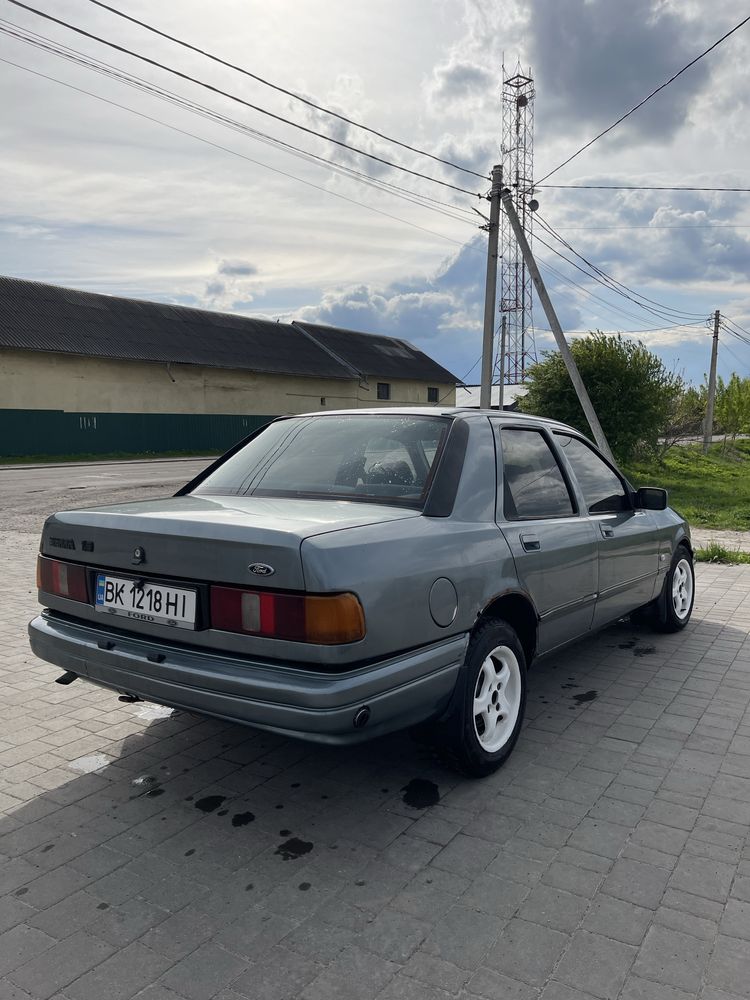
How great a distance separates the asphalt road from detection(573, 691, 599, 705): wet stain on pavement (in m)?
9.22

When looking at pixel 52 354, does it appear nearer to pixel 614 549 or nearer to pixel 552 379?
pixel 552 379

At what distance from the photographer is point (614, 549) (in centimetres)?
446

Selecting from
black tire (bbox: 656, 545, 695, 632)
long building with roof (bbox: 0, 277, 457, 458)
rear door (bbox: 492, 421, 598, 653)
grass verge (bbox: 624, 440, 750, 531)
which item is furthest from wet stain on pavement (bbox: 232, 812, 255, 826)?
long building with roof (bbox: 0, 277, 457, 458)

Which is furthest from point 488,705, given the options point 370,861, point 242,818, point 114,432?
point 114,432

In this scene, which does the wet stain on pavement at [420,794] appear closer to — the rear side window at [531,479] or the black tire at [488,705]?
the black tire at [488,705]

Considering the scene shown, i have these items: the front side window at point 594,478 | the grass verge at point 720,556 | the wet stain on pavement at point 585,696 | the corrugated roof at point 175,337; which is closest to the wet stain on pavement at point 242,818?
the wet stain on pavement at point 585,696

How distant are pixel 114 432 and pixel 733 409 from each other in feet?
106

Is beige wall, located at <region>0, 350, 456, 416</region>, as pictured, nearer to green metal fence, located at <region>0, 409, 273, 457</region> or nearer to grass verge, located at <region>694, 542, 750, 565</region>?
green metal fence, located at <region>0, 409, 273, 457</region>

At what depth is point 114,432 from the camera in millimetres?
34688

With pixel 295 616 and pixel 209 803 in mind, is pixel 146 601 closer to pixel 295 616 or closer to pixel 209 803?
pixel 295 616

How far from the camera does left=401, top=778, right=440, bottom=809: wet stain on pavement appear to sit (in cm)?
314

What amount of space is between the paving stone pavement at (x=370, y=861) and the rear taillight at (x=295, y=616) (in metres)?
0.84

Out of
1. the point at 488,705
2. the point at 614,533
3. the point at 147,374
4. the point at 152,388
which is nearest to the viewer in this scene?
the point at 488,705

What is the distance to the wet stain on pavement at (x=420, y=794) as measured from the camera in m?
3.14
